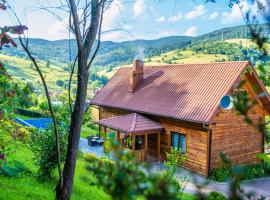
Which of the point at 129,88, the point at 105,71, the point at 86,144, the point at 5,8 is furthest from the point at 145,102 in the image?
the point at 105,71

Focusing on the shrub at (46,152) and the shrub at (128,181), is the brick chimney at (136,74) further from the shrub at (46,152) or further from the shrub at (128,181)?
the shrub at (128,181)

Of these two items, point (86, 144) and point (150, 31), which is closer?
point (150, 31)

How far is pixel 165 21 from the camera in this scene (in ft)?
17.1

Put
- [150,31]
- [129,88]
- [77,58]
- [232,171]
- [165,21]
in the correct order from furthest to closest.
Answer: [129,88] < [165,21] < [150,31] < [77,58] < [232,171]

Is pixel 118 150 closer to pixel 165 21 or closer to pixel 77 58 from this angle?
pixel 77 58

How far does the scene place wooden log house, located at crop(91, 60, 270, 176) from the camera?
1594 centimetres

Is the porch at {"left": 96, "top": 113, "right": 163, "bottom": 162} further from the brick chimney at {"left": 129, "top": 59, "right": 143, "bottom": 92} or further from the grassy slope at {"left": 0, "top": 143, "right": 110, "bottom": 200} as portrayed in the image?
the grassy slope at {"left": 0, "top": 143, "right": 110, "bottom": 200}

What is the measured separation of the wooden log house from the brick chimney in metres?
0.51

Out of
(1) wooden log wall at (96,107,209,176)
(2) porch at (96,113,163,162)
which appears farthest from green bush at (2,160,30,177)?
(1) wooden log wall at (96,107,209,176)

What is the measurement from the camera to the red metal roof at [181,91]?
1636 cm

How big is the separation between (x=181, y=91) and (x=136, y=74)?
4.93 meters

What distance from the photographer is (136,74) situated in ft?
74.7

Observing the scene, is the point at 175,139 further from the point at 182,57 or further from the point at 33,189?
the point at 182,57

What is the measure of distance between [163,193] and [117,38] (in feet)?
11.6
